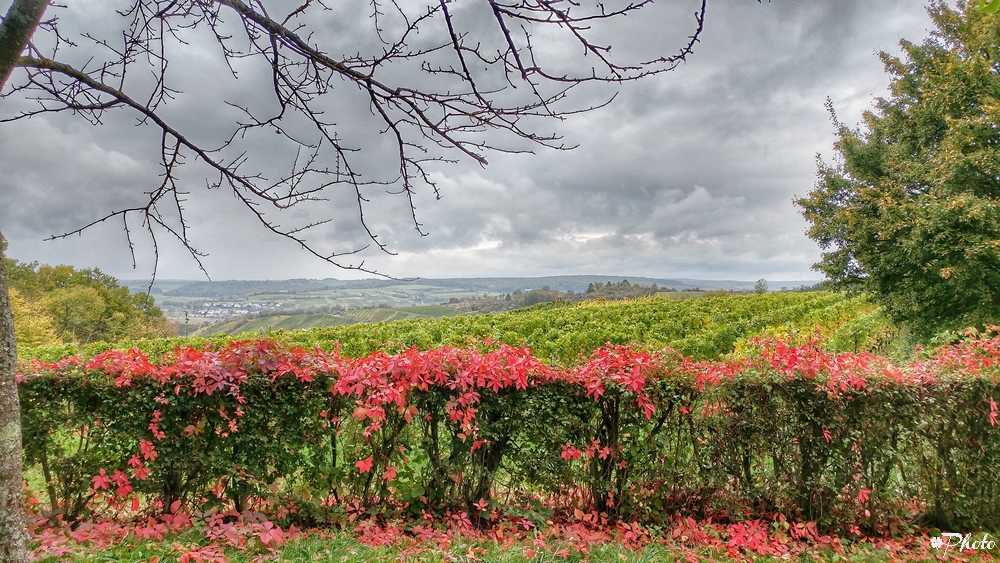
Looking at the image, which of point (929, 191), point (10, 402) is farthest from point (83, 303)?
point (929, 191)

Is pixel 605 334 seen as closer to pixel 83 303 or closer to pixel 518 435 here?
pixel 518 435

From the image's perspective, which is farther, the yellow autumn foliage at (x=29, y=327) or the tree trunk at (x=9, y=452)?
the yellow autumn foliage at (x=29, y=327)

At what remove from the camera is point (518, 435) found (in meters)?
3.75

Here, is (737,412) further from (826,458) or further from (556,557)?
(556,557)

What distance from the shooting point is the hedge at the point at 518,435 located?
3506mm

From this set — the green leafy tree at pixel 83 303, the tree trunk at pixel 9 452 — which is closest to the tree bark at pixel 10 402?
the tree trunk at pixel 9 452

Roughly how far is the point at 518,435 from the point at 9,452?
3.14 meters

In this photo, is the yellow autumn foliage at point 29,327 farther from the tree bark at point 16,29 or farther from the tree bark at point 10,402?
the tree bark at point 16,29

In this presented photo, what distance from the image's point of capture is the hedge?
3.51m

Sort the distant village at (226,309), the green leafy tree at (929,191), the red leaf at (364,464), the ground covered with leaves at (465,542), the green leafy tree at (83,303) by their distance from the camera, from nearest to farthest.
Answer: the ground covered with leaves at (465,542) < the red leaf at (364,464) < the green leafy tree at (929,191) < the distant village at (226,309) < the green leafy tree at (83,303)

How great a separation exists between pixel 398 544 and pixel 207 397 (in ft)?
6.45

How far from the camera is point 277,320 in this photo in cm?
8875

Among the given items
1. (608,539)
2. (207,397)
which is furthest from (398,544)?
(207,397)

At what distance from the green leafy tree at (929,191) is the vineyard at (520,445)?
28.1ft
